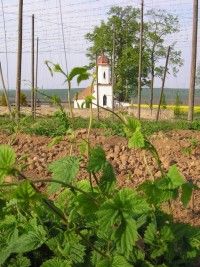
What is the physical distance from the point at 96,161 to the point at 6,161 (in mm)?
322

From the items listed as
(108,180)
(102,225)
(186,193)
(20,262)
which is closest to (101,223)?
(102,225)

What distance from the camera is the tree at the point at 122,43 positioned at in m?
40.6

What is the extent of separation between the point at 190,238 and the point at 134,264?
0.24 m

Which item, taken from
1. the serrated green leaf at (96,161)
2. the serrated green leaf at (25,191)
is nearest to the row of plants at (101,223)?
the serrated green leaf at (96,161)

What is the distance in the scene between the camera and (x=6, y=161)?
1.36 metres

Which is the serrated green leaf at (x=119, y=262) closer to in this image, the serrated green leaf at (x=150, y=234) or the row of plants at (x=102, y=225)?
the row of plants at (x=102, y=225)

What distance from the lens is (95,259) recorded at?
69.5 inches

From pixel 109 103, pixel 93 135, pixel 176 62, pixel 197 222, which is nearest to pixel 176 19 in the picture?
pixel 176 62

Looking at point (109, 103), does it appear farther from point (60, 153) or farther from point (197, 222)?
point (197, 222)

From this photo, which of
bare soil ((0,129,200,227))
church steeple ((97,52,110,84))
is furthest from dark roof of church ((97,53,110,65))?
bare soil ((0,129,200,227))

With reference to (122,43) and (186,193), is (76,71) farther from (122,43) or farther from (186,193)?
(122,43)

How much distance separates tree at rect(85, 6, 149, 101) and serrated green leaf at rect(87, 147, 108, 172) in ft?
127

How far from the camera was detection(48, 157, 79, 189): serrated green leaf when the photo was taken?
5.01ft

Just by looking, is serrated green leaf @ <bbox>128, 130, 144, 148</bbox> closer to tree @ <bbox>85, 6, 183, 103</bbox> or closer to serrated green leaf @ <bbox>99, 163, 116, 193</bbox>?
serrated green leaf @ <bbox>99, 163, 116, 193</bbox>
